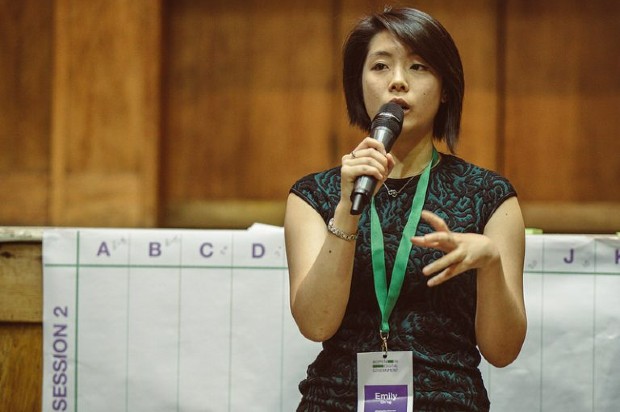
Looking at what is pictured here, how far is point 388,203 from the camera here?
4.32 feet

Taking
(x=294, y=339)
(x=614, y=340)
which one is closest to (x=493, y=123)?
(x=614, y=340)

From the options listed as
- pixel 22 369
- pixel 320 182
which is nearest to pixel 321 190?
pixel 320 182

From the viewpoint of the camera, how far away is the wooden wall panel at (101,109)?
2.47 m

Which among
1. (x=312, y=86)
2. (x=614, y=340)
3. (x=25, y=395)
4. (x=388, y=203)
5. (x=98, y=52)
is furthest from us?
(x=312, y=86)

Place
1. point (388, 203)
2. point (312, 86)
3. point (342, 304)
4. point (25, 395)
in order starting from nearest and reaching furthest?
point (342, 304) → point (388, 203) → point (25, 395) → point (312, 86)

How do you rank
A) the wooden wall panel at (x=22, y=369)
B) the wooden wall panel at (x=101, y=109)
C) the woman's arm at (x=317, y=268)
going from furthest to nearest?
the wooden wall panel at (x=101, y=109)
the wooden wall panel at (x=22, y=369)
the woman's arm at (x=317, y=268)

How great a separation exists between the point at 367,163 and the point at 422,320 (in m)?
0.31

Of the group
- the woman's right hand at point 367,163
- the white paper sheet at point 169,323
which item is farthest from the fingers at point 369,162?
the white paper sheet at point 169,323

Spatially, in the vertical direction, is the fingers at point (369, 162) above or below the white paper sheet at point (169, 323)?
above

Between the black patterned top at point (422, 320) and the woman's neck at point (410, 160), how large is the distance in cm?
5

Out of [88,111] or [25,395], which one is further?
[88,111]

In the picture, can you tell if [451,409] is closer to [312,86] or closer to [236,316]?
[236,316]

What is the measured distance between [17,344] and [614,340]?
65.7 inches

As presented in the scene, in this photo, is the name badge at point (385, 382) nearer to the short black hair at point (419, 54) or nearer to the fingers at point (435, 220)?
the fingers at point (435, 220)
